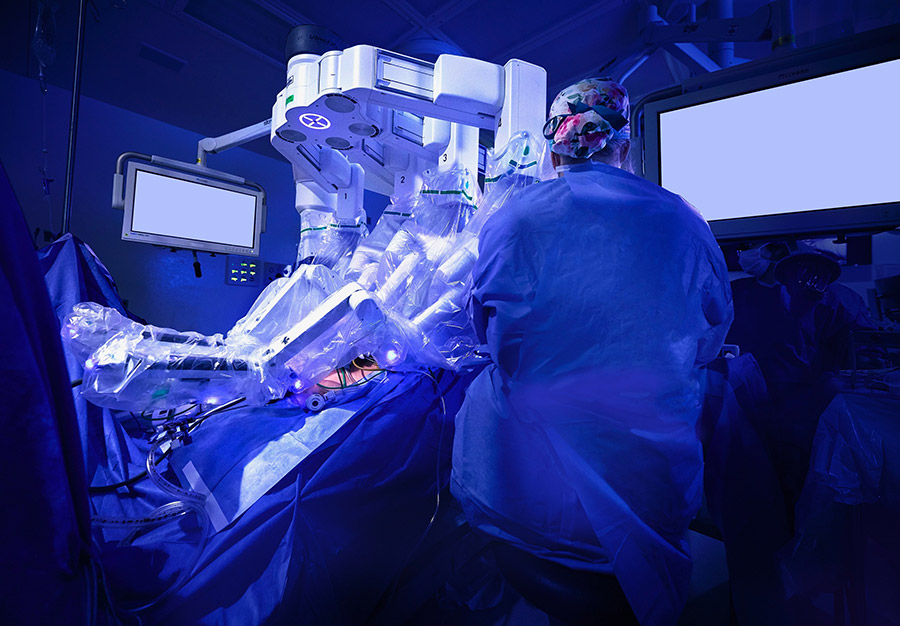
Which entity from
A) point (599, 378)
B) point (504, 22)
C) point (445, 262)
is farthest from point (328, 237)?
point (599, 378)

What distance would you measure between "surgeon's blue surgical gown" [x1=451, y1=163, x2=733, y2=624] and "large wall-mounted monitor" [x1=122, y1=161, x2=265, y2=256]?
1932 mm

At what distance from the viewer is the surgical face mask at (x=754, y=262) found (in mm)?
1394

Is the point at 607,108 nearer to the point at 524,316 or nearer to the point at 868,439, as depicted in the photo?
the point at 524,316

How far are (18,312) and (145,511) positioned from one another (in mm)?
671

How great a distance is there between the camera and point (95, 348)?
1072 mm

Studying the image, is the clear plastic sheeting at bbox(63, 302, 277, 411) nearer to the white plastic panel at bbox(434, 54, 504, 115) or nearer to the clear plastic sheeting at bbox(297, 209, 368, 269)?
the white plastic panel at bbox(434, 54, 504, 115)

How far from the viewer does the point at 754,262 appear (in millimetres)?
1421

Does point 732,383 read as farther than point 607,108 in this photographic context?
Yes

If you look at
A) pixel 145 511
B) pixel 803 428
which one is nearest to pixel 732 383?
pixel 803 428

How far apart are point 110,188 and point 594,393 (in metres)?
3.22

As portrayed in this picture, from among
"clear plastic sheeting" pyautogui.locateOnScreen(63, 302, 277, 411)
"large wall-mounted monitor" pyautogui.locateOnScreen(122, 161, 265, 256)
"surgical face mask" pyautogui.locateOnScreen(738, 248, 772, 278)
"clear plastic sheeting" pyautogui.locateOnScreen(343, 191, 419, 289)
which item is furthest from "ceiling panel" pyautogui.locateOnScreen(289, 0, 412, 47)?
"surgical face mask" pyautogui.locateOnScreen(738, 248, 772, 278)

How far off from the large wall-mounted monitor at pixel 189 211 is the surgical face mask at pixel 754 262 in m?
2.34

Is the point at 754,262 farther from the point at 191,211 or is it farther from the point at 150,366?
the point at 191,211

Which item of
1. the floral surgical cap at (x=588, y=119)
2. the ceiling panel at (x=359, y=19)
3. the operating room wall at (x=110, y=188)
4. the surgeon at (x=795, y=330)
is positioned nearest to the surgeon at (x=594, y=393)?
the floral surgical cap at (x=588, y=119)
